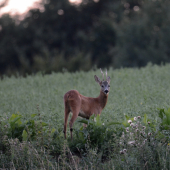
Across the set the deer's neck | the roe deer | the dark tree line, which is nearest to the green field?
the deer's neck

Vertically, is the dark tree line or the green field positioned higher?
the dark tree line

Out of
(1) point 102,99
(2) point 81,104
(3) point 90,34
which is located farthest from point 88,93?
(3) point 90,34

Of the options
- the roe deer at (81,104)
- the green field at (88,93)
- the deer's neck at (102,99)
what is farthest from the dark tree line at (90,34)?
the roe deer at (81,104)

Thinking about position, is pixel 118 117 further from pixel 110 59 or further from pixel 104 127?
pixel 110 59

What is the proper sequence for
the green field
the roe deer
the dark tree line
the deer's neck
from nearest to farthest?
1. the roe deer
2. the deer's neck
3. the green field
4. the dark tree line

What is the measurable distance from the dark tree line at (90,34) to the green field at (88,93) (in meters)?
15.5

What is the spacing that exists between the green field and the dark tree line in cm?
1549

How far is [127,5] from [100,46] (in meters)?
6.40

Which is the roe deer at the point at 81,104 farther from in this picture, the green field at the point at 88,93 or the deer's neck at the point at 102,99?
the green field at the point at 88,93

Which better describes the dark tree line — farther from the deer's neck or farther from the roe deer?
the roe deer

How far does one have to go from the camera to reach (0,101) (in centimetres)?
1210

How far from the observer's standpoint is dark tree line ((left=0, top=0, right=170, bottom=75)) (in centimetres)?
3416

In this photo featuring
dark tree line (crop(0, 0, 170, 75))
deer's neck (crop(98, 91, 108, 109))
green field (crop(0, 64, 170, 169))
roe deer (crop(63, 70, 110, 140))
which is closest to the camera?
roe deer (crop(63, 70, 110, 140))

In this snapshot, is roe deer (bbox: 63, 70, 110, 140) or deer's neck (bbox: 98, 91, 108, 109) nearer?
roe deer (bbox: 63, 70, 110, 140)
